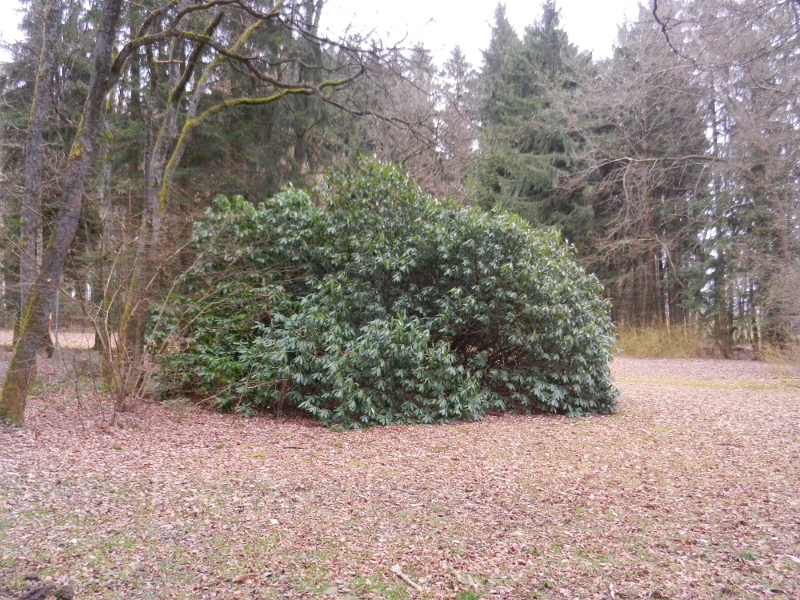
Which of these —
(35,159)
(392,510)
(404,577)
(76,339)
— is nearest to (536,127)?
(35,159)

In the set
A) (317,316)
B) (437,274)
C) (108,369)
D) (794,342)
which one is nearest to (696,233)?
(794,342)

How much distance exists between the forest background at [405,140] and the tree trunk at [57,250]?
1.8 inches

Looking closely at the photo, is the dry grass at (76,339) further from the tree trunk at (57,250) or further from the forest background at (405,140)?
the tree trunk at (57,250)

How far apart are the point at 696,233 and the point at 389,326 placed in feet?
58.7

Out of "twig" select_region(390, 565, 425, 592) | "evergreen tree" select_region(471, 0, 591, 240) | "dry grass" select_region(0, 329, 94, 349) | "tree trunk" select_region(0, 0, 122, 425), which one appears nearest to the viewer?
"twig" select_region(390, 565, 425, 592)

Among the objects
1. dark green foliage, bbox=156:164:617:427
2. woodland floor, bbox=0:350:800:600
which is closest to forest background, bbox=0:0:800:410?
dark green foliage, bbox=156:164:617:427

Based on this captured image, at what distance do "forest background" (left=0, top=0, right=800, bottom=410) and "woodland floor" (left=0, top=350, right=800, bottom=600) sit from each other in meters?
1.85

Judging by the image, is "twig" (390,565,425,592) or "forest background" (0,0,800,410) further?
"forest background" (0,0,800,410)

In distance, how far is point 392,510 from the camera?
4344mm

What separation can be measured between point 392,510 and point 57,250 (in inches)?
174

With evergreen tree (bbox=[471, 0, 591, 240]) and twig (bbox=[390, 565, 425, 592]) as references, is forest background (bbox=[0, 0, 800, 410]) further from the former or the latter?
twig (bbox=[390, 565, 425, 592])

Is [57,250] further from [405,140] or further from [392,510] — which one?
[405,140]

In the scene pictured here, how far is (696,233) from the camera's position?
2186 centimetres

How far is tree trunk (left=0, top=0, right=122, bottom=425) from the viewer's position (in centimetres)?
616
